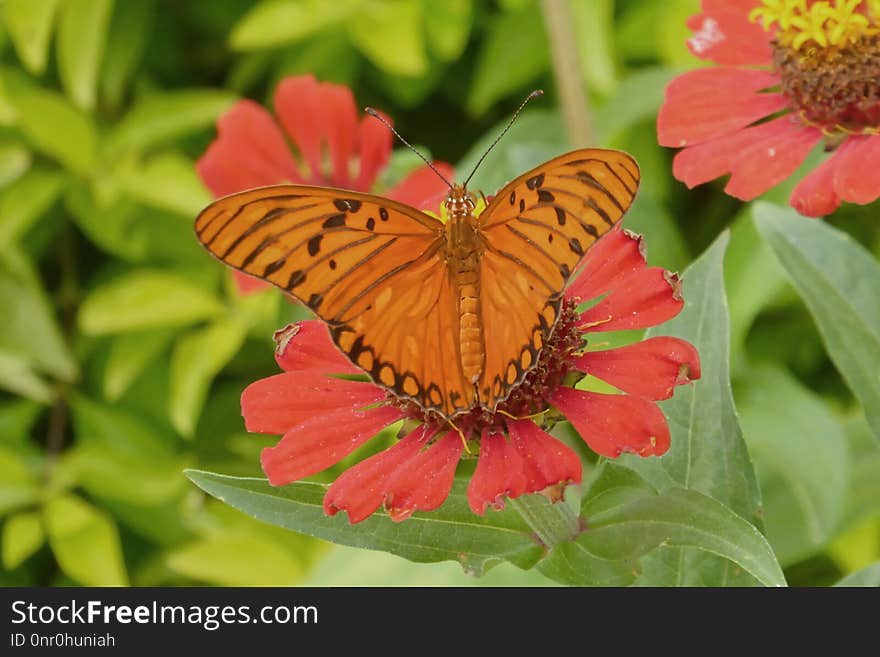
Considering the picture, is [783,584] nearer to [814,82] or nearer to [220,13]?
[814,82]

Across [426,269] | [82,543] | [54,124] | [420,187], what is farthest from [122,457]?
[426,269]

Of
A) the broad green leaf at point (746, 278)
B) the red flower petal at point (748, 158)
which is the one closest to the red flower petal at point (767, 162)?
the red flower petal at point (748, 158)

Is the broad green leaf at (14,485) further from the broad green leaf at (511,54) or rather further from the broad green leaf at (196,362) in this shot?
the broad green leaf at (511,54)

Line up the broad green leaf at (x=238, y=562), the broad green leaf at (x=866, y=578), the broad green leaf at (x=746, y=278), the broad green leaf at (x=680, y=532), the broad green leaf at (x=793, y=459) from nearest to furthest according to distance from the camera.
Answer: the broad green leaf at (x=680, y=532), the broad green leaf at (x=866, y=578), the broad green leaf at (x=793, y=459), the broad green leaf at (x=746, y=278), the broad green leaf at (x=238, y=562)

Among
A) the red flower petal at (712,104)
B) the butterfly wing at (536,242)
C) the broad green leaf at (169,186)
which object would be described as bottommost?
the butterfly wing at (536,242)

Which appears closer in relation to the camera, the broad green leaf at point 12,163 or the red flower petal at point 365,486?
the red flower petal at point 365,486

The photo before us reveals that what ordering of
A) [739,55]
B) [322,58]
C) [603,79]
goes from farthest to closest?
[322,58] → [603,79] → [739,55]
